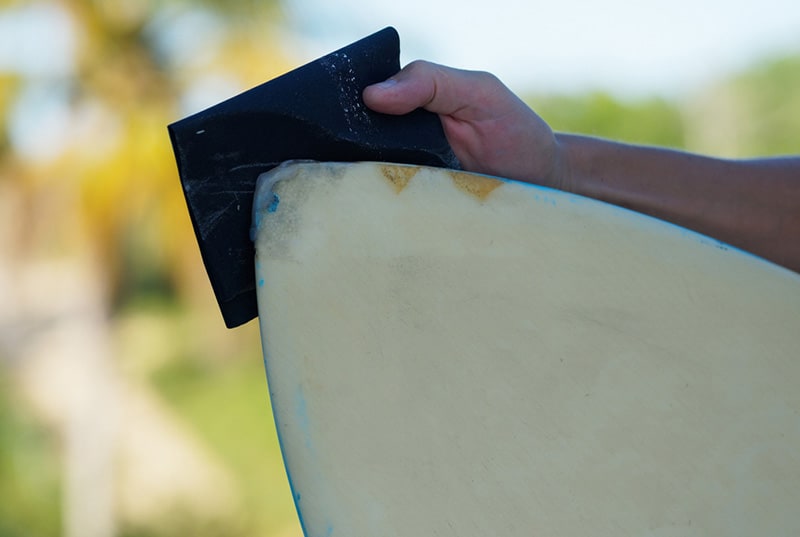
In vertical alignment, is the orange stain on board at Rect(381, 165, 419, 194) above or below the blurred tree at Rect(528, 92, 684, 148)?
above

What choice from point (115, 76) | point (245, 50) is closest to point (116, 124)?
point (115, 76)

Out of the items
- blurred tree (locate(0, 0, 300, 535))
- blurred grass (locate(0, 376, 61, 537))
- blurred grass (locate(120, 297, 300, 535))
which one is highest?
blurred tree (locate(0, 0, 300, 535))

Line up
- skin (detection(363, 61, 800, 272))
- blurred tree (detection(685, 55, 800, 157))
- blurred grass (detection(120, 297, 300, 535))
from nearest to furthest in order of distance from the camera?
1. skin (detection(363, 61, 800, 272))
2. blurred grass (detection(120, 297, 300, 535))
3. blurred tree (detection(685, 55, 800, 157))

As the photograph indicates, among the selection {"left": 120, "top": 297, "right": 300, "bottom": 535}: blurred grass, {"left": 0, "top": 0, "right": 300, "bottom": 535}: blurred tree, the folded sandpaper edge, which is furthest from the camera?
{"left": 120, "top": 297, "right": 300, "bottom": 535}: blurred grass


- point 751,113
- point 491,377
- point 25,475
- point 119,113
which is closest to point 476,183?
point 491,377

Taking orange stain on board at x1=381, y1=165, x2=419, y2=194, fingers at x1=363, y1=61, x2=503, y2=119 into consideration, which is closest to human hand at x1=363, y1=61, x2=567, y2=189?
fingers at x1=363, y1=61, x2=503, y2=119

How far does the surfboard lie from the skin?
0.91ft

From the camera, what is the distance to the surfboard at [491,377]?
1.16 meters

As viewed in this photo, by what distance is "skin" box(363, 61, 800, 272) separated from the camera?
1444 millimetres

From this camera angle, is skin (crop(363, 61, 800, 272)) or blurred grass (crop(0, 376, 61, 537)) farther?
blurred grass (crop(0, 376, 61, 537))

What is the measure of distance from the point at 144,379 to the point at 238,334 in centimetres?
183

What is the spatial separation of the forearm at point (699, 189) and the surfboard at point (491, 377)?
426 millimetres

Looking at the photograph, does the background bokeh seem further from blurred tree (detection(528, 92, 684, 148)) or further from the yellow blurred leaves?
blurred tree (detection(528, 92, 684, 148))

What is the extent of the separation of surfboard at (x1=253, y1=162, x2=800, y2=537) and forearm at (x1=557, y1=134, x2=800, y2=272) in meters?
0.43
